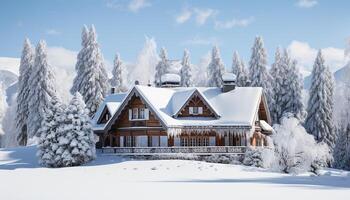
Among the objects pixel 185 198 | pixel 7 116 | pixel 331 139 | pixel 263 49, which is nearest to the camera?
pixel 185 198

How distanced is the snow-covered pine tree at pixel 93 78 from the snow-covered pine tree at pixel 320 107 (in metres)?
28.5

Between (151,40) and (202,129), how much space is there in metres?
77.3

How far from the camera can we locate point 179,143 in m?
52.9

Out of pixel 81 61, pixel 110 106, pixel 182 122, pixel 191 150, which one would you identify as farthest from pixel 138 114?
pixel 81 61

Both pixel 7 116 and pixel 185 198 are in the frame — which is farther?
pixel 7 116

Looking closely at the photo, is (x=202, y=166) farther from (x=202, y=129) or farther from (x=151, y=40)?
(x=151, y=40)

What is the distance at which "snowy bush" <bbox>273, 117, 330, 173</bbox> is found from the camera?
42.8 m

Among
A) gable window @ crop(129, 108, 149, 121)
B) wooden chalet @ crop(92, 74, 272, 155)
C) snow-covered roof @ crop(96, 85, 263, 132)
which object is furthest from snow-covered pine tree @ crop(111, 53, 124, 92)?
gable window @ crop(129, 108, 149, 121)

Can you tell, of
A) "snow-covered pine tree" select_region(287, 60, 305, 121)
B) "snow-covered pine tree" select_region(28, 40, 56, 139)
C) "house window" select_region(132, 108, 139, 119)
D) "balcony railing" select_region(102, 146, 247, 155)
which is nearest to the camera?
"balcony railing" select_region(102, 146, 247, 155)

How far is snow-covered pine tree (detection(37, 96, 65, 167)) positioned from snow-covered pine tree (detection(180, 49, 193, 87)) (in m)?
35.2

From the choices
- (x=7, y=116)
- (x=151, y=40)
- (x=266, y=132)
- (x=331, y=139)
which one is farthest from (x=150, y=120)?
(x=151, y=40)

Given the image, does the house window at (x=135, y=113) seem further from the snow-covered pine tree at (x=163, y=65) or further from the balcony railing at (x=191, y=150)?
the snow-covered pine tree at (x=163, y=65)

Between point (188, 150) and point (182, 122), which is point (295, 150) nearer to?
point (188, 150)

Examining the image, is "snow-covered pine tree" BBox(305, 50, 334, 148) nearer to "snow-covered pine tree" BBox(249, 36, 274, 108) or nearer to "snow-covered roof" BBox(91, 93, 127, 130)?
"snow-covered pine tree" BBox(249, 36, 274, 108)
